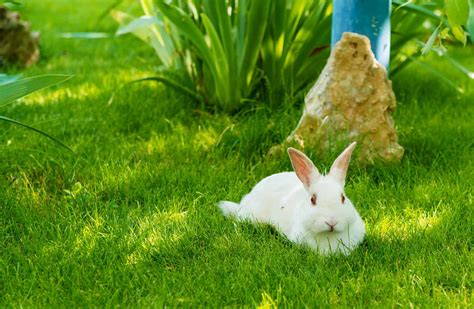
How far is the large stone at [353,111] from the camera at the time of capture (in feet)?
11.5

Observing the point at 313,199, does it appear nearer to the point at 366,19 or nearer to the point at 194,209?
the point at 194,209

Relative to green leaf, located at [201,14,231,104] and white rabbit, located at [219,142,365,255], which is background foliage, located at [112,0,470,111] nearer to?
green leaf, located at [201,14,231,104]

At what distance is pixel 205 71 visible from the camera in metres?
4.24

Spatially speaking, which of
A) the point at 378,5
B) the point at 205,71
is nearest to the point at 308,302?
the point at 378,5

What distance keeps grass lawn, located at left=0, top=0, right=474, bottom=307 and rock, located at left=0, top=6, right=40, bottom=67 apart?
97cm

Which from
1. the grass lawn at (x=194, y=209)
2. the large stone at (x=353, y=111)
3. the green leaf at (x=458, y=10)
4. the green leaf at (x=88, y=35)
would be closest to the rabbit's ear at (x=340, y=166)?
the grass lawn at (x=194, y=209)

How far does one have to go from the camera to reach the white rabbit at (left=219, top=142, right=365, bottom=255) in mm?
2566

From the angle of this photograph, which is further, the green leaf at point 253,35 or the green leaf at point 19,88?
the green leaf at point 253,35

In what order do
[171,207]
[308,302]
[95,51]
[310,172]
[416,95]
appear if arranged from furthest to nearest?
[95,51] → [416,95] → [171,207] → [310,172] → [308,302]

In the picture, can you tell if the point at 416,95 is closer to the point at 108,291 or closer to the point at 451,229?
the point at 451,229

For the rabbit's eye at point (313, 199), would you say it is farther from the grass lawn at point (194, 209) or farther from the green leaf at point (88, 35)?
the green leaf at point (88, 35)

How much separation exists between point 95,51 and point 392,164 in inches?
128

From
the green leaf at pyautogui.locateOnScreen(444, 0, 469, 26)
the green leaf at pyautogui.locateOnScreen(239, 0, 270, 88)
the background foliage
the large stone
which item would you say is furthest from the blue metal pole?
the green leaf at pyautogui.locateOnScreen(444, 0, 469, 26)

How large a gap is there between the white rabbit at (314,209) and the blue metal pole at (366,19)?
0.94 meters
